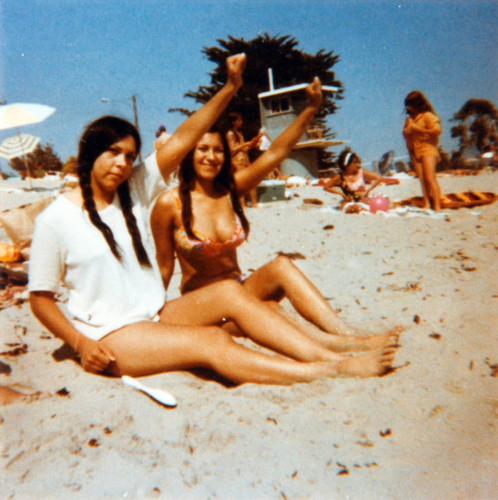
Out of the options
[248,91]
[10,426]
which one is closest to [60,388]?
[10,426]

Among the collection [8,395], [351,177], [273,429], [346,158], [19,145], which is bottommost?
[273,429]

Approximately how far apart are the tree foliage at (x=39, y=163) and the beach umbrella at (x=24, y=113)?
10410mm

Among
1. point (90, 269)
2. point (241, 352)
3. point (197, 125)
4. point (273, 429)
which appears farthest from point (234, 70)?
point (273, 429)

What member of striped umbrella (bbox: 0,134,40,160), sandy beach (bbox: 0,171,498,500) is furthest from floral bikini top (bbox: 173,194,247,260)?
striped umbrella (bbox: 0,134,40,160)

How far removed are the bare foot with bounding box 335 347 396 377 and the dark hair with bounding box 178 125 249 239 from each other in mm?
982

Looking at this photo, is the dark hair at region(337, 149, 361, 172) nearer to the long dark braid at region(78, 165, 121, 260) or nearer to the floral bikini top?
the floral bikini top

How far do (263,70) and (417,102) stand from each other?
12.0 meters

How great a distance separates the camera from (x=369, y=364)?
1.72 metres

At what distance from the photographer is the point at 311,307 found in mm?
2168

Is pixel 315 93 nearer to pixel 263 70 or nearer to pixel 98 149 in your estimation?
pixel 98 149

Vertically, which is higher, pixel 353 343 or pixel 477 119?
pixel 477 119

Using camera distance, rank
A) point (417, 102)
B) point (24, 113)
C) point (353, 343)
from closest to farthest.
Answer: point (353, 343) < point (24, 113) < point (417, 102)

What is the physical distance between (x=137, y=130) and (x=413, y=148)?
4654mm

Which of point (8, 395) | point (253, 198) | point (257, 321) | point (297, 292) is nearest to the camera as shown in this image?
point (8, 395)
